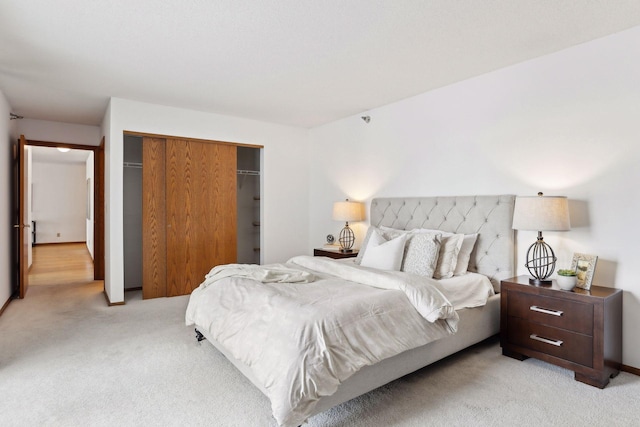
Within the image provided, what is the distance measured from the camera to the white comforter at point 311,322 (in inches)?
69.4

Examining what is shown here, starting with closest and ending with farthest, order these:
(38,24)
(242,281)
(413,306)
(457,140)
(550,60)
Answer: (413,306) < (38,24) < (242,281) < (550,60) < (457,140)

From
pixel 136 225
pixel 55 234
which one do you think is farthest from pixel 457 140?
pixel 55 234

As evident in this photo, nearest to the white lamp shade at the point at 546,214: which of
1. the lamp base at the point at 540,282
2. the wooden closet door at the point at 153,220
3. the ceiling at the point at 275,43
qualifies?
the lamp base at the point at 540,282

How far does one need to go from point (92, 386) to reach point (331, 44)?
2.92 metres

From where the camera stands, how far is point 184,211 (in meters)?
4.75

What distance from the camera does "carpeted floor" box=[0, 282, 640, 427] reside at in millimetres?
2000

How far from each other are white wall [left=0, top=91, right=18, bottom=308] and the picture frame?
556 centimetres

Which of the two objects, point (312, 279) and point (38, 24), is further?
point (312, 279)

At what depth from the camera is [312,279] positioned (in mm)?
2816

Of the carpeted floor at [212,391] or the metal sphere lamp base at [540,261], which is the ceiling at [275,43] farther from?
the carpeted floor at [212,391]

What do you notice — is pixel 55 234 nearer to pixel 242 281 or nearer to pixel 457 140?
pixel 242 281

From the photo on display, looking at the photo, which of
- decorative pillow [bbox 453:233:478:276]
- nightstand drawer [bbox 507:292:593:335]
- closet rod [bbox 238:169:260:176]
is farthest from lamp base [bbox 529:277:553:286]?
closet rod [bbox 238:169:260:176]

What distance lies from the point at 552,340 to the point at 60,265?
319 inches

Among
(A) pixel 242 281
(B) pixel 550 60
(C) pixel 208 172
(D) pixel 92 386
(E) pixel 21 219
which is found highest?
(B) pixel 550 60
